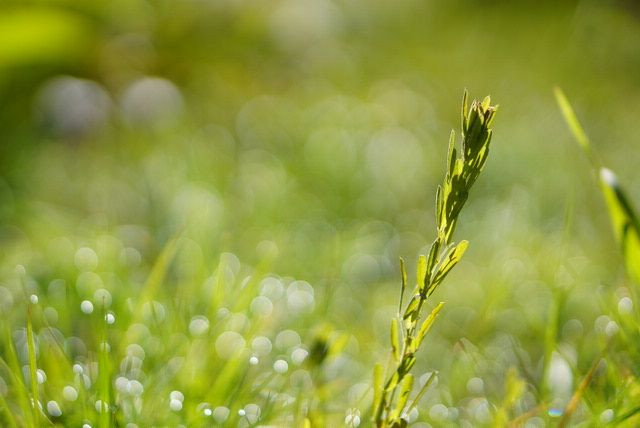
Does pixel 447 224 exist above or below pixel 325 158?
below

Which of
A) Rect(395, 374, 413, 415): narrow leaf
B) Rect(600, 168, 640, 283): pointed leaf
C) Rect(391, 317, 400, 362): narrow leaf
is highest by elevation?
Rect(600, 168, 640, 283): pointed leaf

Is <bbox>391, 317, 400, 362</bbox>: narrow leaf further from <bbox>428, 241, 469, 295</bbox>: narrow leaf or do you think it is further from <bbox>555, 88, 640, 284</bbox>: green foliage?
<bbox>555, 88, 640, 284</bbox>: green foliage

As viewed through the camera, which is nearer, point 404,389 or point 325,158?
point 404,389

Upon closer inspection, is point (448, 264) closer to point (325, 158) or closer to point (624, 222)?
point (624, 222)

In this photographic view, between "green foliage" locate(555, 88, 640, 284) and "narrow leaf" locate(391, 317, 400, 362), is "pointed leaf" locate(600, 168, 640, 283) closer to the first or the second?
"green foliage" locate(555, 88, 640, 284)

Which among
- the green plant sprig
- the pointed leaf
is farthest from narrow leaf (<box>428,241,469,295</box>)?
the pointed leaf

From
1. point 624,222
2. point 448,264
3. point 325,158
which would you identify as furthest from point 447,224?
point 325,158

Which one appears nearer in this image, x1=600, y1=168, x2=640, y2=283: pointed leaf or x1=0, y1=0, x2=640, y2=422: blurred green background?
x1=600, y1=168, x2=640, y2=283: pointed leaf

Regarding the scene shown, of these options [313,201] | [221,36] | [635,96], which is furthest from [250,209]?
[221,36]

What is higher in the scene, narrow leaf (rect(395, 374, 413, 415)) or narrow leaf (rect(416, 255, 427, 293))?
narrow leaf (rect(416, 255, 427, 293))
